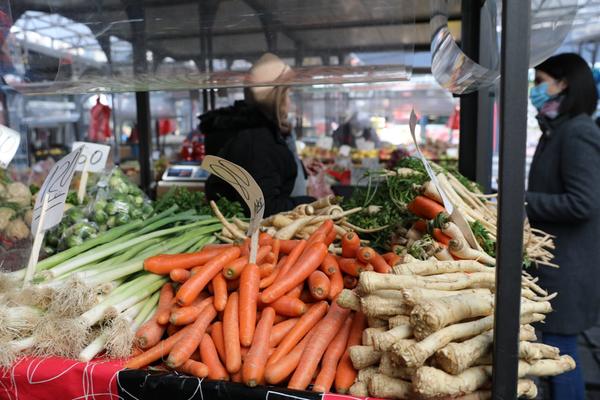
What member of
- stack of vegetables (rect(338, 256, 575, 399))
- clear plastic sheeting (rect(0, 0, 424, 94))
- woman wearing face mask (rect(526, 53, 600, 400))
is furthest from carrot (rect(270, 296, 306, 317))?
woman wearing face mask (rect(526, 53, 600, 400))

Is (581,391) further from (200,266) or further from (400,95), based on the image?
(400,95)

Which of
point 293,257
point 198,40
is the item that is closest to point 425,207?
point 293,257

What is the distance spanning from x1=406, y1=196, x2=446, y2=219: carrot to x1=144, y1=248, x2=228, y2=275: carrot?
0.76m

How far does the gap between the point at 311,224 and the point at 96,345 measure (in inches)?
44.3

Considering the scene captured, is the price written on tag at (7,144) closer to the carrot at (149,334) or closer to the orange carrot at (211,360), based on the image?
the carrot at (149,334)

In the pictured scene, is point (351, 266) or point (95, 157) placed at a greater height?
point (95, 157)

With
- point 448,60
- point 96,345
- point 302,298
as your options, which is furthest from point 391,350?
point 448,60

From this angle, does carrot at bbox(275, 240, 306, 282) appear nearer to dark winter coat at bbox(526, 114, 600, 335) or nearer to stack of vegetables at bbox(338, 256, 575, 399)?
stack of vegetables at bbox(338, 256, 575, 399)

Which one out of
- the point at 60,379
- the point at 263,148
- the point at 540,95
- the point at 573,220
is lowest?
the point at 60,379

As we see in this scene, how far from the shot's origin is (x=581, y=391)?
271 centimetres

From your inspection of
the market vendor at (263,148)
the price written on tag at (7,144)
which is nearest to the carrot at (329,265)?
the market vendor at (263,148)

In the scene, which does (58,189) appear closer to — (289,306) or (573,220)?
(289,306)

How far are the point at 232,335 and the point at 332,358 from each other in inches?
12.0

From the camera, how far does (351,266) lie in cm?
182
